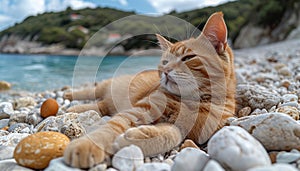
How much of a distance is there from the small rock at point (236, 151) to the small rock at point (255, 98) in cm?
142

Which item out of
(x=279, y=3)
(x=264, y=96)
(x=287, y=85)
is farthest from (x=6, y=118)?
(x=279, y=3)

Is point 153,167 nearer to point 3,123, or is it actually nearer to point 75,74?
point 3,123

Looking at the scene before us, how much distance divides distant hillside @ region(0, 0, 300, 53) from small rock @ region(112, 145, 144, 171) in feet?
47.9

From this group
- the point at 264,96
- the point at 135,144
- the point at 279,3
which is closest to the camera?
the point at 135,144

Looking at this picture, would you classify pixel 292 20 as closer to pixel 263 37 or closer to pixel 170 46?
pixel 263 37

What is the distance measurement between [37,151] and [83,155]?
294 mm

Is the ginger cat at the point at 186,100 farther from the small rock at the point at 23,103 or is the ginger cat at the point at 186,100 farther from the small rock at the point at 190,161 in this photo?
the small rock at the point at 23,103

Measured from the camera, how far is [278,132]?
5.40ft

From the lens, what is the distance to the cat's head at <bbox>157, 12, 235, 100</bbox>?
7.32ft

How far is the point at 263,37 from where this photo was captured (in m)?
23.8

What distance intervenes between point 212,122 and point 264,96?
0.91 metres

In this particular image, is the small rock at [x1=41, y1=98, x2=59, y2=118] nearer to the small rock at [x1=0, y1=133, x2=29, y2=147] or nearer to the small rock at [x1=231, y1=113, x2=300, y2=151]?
the small rock at [x1=0, y1=133, x2=29, y2=147]

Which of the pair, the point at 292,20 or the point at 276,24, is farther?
the point at 276,24

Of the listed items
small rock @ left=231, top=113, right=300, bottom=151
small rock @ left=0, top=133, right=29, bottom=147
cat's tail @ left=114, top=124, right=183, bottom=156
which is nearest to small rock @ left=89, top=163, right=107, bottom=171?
cat's tail @ left=114, top=124, right=183, bottom=156
